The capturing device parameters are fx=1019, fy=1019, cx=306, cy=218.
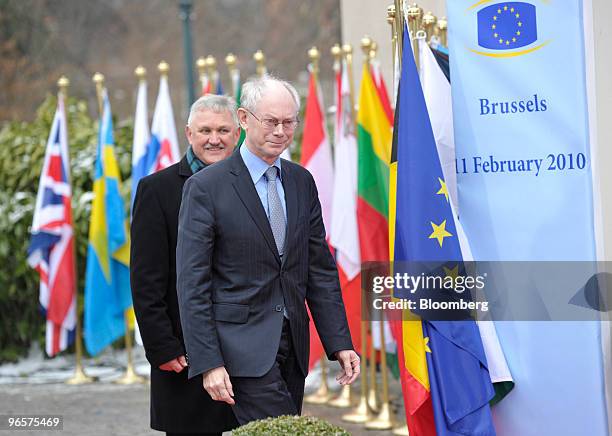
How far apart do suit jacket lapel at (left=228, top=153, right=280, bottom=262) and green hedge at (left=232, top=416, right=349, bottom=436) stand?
791 mm

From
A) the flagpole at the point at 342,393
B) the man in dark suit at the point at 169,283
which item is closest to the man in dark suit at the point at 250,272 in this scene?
the man in dark suit at the point at 169,283

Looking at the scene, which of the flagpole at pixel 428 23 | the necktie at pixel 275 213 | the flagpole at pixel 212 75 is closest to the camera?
the necktie at pixel 275 213

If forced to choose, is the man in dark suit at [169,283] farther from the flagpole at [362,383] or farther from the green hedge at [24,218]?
the green hedge at [24,218]

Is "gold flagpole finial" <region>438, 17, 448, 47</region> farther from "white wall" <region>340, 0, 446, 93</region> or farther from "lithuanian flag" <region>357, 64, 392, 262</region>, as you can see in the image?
"white wall" <region>340, 0, 446, 93</region>

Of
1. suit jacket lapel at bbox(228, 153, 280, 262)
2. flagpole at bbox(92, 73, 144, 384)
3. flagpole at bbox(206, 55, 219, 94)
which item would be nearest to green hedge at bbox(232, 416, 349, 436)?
suit jacket lapel at bbox(228, 153, 280, 262)

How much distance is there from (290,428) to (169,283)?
1.55 m

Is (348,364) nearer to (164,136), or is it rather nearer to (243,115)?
(243,115)

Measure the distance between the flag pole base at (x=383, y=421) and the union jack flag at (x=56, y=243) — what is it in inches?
123

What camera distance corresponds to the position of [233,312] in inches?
155

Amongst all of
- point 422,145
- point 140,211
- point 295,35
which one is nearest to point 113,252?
point 140,211

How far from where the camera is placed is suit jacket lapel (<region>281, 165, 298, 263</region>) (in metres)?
4.05

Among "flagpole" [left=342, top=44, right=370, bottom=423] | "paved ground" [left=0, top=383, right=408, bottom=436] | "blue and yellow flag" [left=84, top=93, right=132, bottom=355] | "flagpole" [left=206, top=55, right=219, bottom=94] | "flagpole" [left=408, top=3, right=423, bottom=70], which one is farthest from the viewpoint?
"blue and yellow flag" [left=84, top=93, right=132, bottom=355]

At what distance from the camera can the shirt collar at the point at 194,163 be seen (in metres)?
4.84

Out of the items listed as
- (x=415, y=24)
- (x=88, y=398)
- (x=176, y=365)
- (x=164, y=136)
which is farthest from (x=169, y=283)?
(x=164, y=136)
